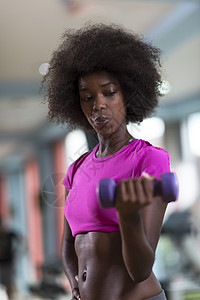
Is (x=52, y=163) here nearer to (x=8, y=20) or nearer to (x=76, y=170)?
(x=8, y=20)

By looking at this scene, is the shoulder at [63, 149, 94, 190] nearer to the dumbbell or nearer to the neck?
the neck

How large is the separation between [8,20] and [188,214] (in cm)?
265

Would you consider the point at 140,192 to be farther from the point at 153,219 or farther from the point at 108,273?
the point at 108,273

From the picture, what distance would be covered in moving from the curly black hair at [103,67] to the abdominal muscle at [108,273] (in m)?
0.24

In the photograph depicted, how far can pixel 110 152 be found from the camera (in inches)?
31.3

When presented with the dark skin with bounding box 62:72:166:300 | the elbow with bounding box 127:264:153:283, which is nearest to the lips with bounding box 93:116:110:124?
the dark skin with bounding box 62:72:166:300

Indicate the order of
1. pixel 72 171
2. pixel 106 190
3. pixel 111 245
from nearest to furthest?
pixel 106 190
pixel 111 245
pixel 72 171

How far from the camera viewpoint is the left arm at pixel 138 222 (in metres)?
0.52

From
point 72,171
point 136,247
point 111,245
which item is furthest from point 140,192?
point 72,171

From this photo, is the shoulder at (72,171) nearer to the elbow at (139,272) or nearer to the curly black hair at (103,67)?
the curly black hair at (103,67)

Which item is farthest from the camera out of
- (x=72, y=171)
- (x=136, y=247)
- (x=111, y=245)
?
(x=72, y=171)

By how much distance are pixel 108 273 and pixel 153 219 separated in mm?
146

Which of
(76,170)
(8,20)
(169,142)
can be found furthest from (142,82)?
(169,142)

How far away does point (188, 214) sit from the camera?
177 inches
